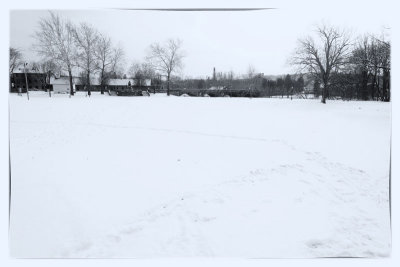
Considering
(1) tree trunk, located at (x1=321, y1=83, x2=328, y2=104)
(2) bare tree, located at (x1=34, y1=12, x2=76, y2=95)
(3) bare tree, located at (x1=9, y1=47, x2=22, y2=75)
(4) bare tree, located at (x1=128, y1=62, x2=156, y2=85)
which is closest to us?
(3) bare tree, located at (x1=9, y1=47, x2=22, y2=75)

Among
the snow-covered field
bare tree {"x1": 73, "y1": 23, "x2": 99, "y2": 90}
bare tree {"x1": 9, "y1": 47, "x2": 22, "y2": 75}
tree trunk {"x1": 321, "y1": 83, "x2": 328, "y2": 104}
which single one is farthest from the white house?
tree trunk {"x1": 321, "y1": 83, "x2": 328, "y2": 104}

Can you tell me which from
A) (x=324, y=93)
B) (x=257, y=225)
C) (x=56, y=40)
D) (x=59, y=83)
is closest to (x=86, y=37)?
(x=56, y=40)

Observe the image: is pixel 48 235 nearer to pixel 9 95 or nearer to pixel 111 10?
pixel 9 95

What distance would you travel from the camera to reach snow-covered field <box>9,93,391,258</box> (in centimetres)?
362

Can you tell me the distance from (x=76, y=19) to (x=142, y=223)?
3.54 meters

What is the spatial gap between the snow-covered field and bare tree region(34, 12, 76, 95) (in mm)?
1264

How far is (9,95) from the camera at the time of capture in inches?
170

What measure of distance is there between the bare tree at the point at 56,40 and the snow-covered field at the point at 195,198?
4.15 ft

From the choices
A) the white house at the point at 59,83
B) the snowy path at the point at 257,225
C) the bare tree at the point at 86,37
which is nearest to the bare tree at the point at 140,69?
the bare tree at the point at 86,37

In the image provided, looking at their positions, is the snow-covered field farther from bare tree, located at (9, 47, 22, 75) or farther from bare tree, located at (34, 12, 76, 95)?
bare tree, located at (34, 12, 76, 95)

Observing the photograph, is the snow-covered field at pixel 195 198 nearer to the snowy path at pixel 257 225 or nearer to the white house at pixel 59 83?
the snowy path at pixel 257 225

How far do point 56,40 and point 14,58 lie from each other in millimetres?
1419

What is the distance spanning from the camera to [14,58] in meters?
4.38

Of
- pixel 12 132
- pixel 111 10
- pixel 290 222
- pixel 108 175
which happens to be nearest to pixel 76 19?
pixel 111 10
